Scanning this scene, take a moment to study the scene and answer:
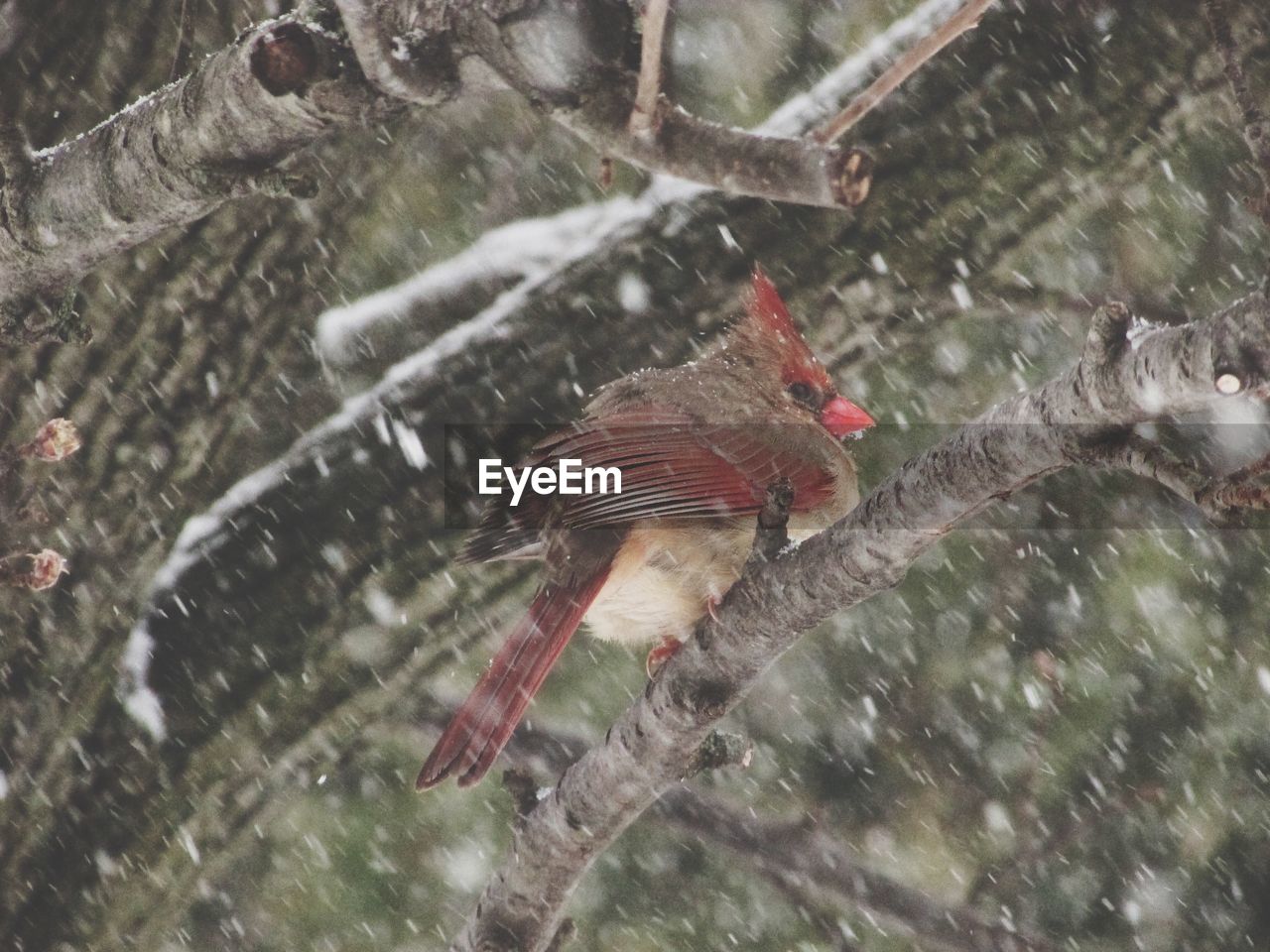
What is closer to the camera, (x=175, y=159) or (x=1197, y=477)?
(x=1197, y=477)

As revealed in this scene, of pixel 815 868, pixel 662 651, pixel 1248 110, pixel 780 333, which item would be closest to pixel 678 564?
pixel 662 651

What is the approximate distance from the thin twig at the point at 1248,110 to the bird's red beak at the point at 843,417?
141 centimetres

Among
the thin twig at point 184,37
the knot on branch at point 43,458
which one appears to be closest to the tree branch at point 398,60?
the thin twig at point 184,37

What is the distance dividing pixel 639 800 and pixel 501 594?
0.84m

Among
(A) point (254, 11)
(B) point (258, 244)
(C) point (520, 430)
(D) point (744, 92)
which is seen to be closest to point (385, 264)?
(B) point (258, 244)

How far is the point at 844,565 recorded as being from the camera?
5.41 feet

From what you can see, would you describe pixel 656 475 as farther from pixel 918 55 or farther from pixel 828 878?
pixel 918 55

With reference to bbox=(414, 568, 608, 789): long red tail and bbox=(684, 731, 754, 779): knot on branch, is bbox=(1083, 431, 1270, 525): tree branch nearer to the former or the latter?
bbox=(684, 731, 754, 779): knot on branch

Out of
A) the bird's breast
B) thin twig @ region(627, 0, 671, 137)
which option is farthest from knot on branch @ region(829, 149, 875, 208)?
the bird's breast

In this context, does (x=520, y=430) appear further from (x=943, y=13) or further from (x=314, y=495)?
(x=943, y=13)

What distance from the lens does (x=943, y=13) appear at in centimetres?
245

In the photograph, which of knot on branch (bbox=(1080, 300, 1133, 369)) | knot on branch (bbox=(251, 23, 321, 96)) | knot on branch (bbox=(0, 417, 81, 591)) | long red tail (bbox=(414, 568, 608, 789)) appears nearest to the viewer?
knot on branch (bbox=(1080, 300, 1133, 369))

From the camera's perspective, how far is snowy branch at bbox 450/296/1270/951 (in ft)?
3.83

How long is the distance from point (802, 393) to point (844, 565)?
3.37 feet
